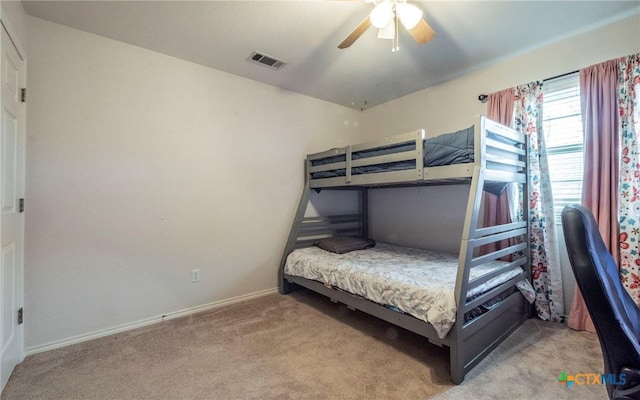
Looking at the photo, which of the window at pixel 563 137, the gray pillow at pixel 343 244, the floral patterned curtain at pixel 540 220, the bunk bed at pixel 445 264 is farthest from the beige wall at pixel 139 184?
the window at pixel 563 137

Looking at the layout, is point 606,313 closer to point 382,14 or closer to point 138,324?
point 382,14

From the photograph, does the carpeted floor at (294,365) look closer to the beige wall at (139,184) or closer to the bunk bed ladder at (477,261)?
the bunk bed ladder at (477,261)

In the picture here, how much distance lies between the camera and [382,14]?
1.67 metres

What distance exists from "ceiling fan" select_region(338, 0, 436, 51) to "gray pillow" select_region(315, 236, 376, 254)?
1.91 m

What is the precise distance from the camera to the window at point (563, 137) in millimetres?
2312

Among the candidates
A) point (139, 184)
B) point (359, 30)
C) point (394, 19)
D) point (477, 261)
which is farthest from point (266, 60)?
point (477, 261)

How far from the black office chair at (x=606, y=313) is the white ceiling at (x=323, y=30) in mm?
1692

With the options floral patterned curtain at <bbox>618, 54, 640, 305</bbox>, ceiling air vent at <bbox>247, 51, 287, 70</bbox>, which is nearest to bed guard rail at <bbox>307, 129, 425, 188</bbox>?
ceiling air vent at <bbox>247, 51, 287, 70</bbox>

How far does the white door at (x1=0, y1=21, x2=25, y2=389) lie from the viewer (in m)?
1.59

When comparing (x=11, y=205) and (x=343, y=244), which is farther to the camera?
(x=343, y=244)

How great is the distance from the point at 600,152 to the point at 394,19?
1.84m

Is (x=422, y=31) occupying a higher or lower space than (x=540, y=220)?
higher

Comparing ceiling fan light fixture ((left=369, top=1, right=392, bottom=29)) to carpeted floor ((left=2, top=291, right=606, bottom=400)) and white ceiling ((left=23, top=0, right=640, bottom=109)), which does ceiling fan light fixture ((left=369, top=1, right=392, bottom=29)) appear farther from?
carpeted floor ((left=2, top=291, right=606, bottom=400))

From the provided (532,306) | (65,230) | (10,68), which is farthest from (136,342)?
(532,306)
